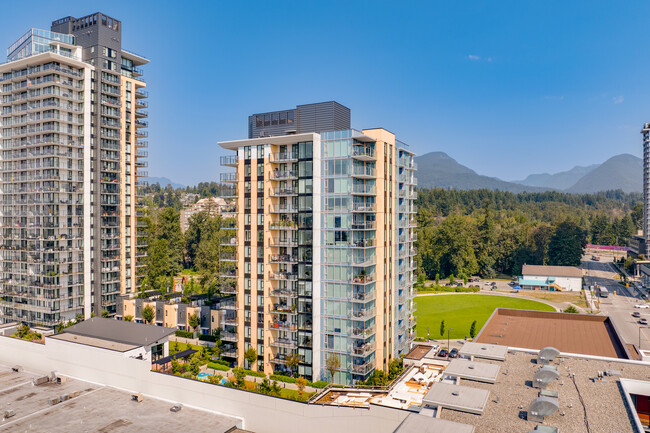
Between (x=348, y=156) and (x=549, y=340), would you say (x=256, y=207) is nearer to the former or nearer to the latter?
(x=348, y=156)

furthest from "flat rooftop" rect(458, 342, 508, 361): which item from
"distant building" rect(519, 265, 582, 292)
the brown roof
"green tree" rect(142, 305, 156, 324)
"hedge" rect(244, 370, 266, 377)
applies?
the brown roof

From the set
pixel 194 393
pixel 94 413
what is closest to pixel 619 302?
pixel 194 393

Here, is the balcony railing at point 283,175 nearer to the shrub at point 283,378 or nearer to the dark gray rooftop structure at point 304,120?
the dark gray rooftop structure at point 304,120

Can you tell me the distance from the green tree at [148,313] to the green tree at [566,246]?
117 meters

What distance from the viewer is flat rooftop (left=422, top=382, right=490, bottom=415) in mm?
27938

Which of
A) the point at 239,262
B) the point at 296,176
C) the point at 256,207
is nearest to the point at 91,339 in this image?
the point at 239,262

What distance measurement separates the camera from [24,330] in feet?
231

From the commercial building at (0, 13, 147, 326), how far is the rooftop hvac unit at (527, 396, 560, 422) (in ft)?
232

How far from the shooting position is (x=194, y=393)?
42031 mm

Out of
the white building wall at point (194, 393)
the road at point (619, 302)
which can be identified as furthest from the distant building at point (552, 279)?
the white building wall at point (194, 393)

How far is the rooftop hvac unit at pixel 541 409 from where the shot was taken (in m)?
27.0

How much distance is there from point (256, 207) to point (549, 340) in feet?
119

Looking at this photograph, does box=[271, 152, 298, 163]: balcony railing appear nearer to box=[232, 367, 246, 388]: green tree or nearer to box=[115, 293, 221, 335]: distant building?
box=[232, 367, 246, 388]: green tree

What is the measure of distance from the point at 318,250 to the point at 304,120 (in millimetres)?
16256
